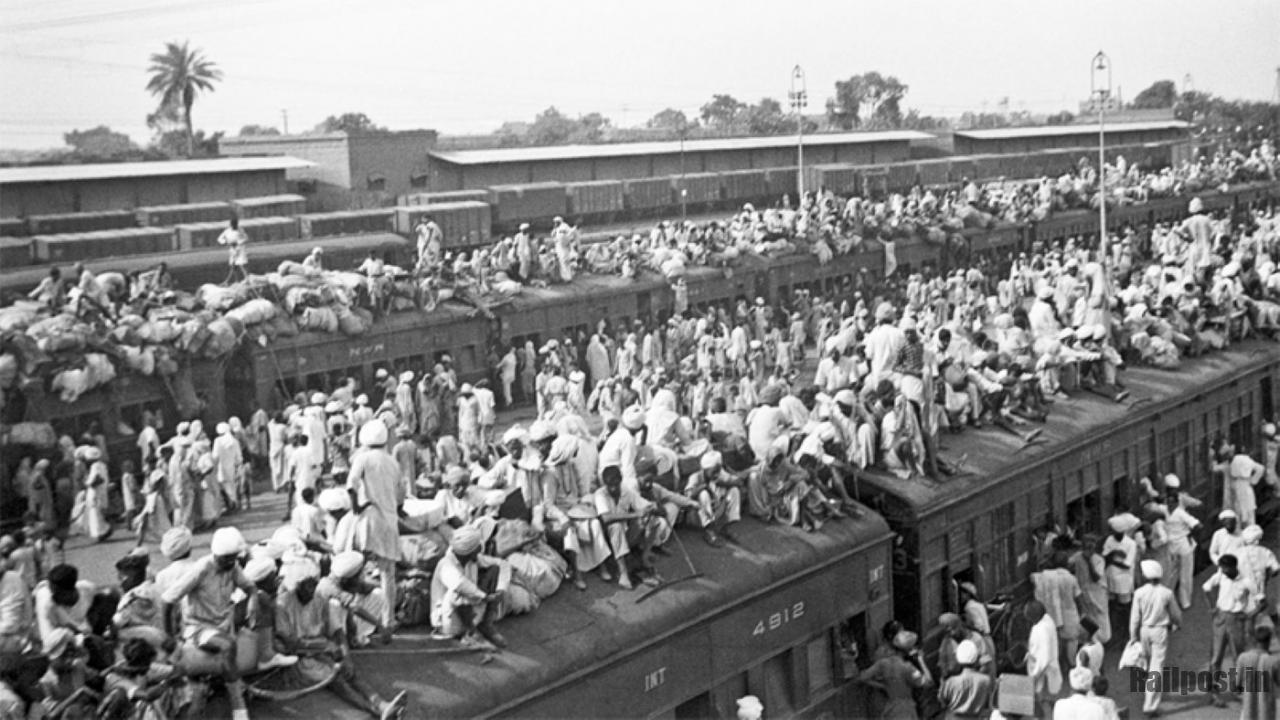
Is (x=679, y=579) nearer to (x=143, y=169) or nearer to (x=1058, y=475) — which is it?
(x=1058, y=475)

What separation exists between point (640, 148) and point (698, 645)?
29.2m

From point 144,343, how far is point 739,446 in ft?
26.4

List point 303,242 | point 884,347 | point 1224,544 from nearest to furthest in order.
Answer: point 1224,544, point 884,347, point 303,242

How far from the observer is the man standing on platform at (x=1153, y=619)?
37.7ft

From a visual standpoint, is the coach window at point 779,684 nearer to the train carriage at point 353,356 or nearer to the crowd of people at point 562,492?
the crowd of people at point 562,492

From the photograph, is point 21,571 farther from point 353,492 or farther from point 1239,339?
point 1239,339

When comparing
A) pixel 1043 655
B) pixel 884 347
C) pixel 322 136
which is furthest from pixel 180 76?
pixel 1043 655

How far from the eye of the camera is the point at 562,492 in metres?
9.77

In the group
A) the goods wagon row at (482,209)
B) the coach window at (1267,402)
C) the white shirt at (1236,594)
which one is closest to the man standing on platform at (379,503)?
the white shirt at (1236,594)

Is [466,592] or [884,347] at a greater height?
[884,347]

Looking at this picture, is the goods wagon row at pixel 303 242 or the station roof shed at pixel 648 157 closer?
the goods wagon row at pixel 303 242

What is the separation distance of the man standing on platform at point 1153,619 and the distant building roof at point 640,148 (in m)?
22.7

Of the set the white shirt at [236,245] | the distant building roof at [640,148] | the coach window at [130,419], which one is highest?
the distant building roof at [640,148]

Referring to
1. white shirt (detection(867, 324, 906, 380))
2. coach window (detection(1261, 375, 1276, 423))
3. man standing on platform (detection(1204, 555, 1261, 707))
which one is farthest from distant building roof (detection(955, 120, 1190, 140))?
man standing on platform (detection(1204, 555, 1261, 707))
